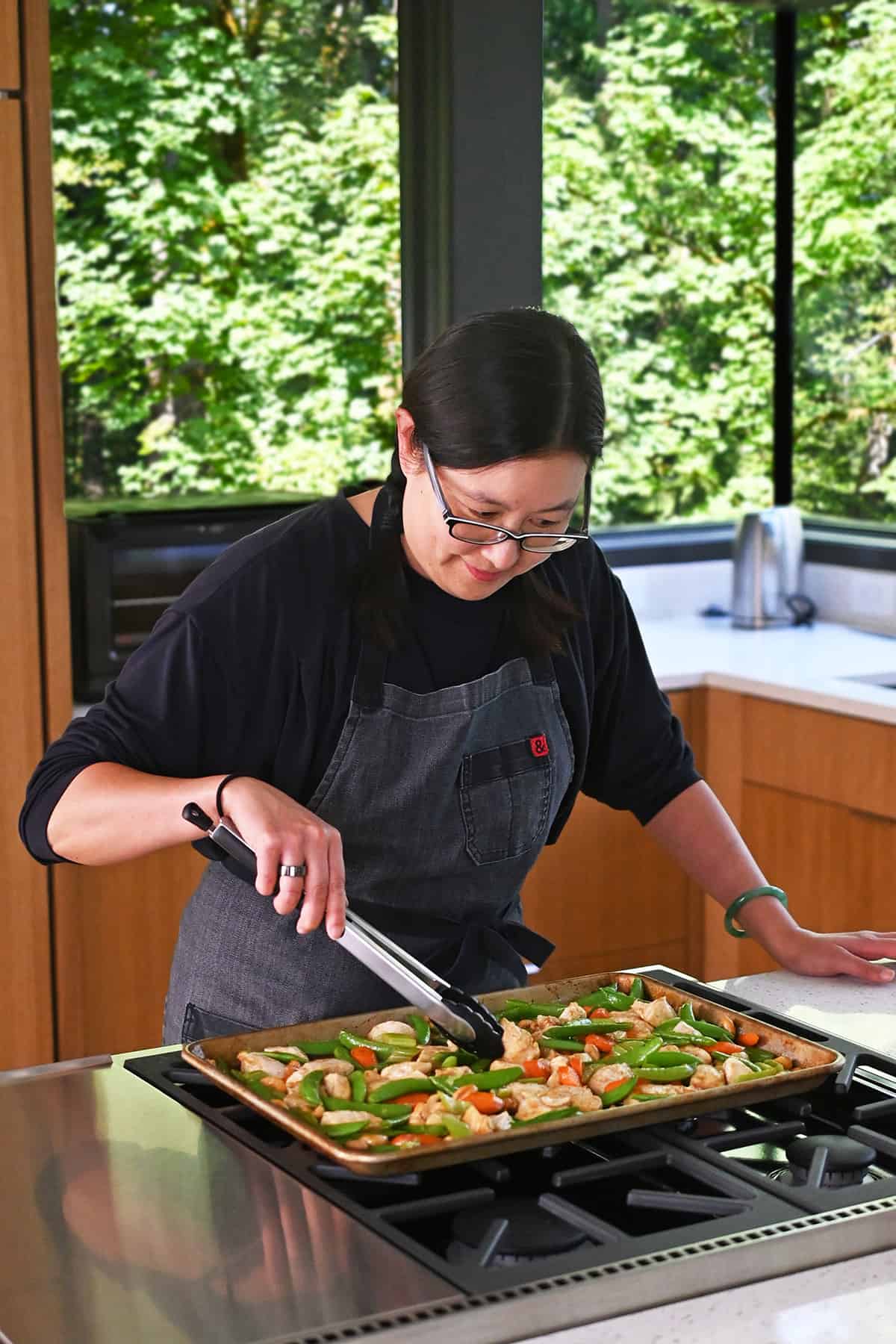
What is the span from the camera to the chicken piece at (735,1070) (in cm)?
128

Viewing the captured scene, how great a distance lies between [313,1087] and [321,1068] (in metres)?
0.04

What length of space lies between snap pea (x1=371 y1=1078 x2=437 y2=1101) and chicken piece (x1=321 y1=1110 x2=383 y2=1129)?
4 cm

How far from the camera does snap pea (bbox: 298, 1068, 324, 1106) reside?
48.0 inches

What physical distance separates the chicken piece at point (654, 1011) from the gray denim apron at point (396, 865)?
0.91 feet

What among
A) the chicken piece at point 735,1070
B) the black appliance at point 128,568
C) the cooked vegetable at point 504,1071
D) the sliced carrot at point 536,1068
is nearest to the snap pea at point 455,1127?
the cooked vegetable at point 504,1071

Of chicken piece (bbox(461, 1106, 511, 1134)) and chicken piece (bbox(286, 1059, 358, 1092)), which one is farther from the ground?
chicken piece (bbox(461, 1106, 511, 1134))

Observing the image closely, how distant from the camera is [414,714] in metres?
1.69

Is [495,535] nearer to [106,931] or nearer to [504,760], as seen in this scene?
[504,760]

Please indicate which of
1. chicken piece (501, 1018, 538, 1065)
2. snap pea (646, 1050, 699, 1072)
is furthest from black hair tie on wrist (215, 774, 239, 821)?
snap pea (646, 1050, 699, 1072)

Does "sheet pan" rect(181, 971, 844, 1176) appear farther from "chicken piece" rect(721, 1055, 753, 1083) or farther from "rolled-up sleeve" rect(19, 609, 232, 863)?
"rolled-up sleeve" rect(19, 609, 232, 863)

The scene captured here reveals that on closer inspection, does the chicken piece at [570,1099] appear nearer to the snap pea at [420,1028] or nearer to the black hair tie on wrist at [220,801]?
the snap pea at [420,1028]

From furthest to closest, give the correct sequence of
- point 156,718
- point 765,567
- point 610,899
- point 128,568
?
point 765,567 < point 610,899 < point 128,568 < point 156,718

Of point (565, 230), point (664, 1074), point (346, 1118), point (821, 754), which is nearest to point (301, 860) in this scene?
point (346, 1118)

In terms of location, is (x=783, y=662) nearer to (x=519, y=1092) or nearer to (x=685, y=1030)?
(x=685, y=1030)
